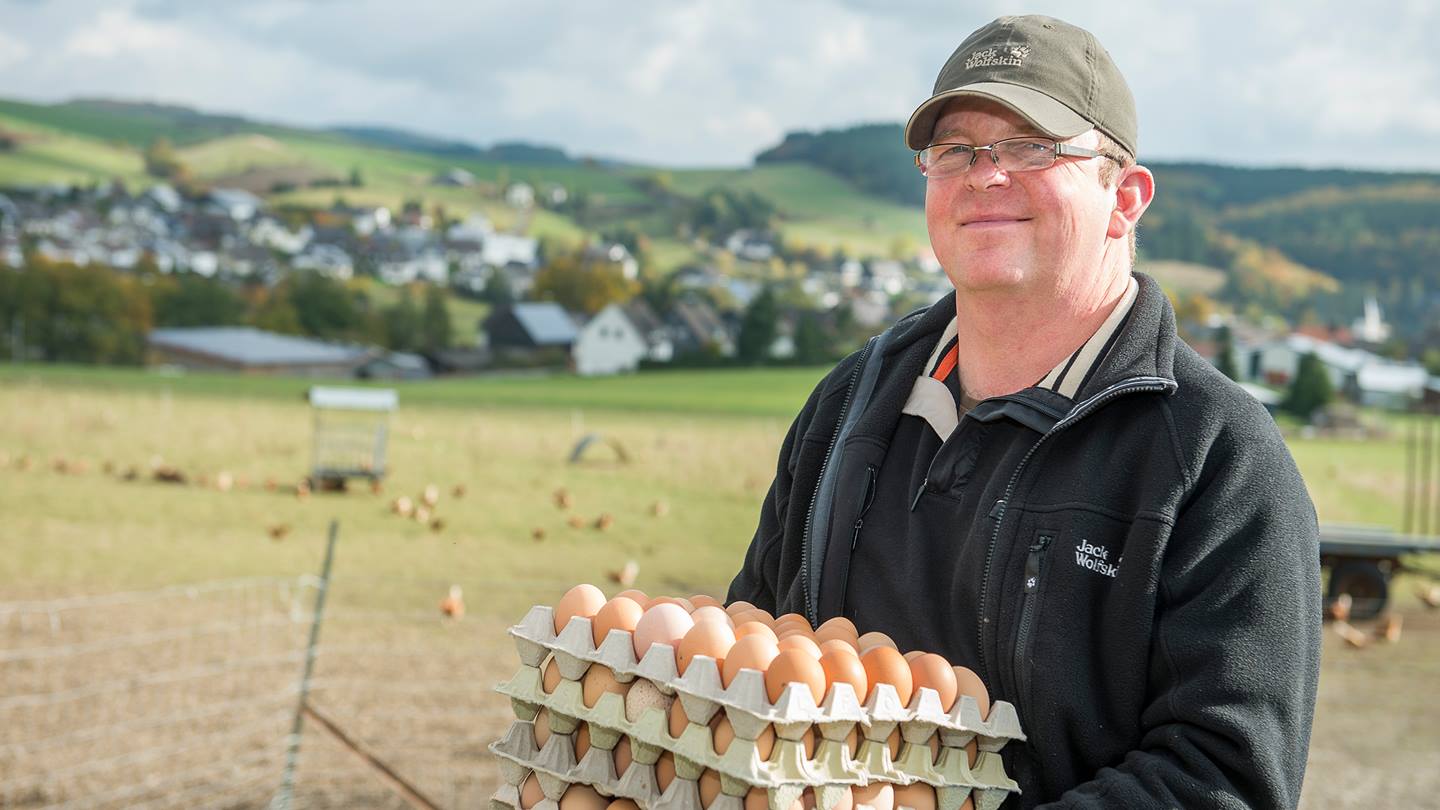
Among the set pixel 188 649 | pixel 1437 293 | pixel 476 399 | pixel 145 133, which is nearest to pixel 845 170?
pixel 1437 293

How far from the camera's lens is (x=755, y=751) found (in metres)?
1.87

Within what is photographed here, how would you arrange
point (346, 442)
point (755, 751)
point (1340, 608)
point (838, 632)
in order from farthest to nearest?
1. point (346, 442)
2. point (1340, 608)
3. point (838, 632)
4. point (755, 751)

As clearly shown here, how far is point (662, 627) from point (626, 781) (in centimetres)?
24

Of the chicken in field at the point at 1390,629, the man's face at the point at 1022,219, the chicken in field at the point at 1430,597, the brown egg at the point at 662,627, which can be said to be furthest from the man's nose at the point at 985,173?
the chicken in field at the point at 1430,597

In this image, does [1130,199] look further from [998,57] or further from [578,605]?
[578,605]

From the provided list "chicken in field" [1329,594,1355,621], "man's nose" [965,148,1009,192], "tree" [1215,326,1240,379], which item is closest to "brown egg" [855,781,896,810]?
"man's nose" [965,148,1009,192]

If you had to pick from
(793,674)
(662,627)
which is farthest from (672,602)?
(793,674)

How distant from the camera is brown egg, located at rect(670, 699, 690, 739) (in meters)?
2.00

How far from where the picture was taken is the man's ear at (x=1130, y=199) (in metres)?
2.30

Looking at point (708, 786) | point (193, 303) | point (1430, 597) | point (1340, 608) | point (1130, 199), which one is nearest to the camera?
point (708, 786)

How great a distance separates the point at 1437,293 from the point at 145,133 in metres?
105

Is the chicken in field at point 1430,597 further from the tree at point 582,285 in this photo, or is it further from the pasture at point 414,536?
the tree at point 582,285

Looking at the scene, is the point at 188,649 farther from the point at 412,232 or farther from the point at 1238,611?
the point at 412,232

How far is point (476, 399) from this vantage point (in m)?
46.0
